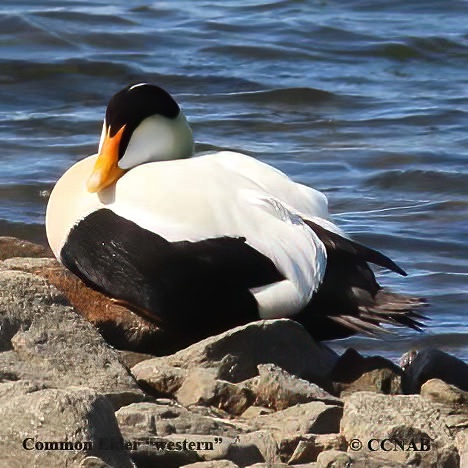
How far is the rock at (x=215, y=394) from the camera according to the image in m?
4.50

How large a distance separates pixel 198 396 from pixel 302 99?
734 cm

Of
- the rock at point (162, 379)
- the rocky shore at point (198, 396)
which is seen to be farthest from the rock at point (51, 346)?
the rock at point (162, 379)

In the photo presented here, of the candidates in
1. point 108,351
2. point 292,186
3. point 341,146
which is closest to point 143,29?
point 341,146

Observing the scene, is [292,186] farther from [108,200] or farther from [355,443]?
[355,443]

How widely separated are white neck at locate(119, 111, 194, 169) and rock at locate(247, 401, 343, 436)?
4.91 feet

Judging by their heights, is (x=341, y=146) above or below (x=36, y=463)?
below

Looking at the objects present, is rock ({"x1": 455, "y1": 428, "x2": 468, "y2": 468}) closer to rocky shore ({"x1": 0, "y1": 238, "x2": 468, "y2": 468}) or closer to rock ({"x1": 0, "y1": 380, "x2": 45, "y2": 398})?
rocky shore ({"x1": 0, "y1": 238, "x2": 468, "y2": 468})

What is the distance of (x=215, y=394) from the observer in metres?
4.52

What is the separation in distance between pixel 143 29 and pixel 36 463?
10.4 meters

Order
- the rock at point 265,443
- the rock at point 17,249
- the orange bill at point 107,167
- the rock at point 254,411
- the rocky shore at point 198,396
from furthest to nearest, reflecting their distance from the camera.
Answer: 1. the rock at point 17,249
2. the orange bill at point 107,167
3. the rock at point 254,411
4. the rock at point 265,443
5. the rocky shore at point 198,396

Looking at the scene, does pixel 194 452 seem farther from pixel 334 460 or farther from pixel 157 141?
pixel 157 141

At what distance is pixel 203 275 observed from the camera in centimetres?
518

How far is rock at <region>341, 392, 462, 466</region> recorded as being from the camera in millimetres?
4031

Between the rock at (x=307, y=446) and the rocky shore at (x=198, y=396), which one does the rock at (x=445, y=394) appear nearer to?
the rocky shore at (x=198, y=396)
